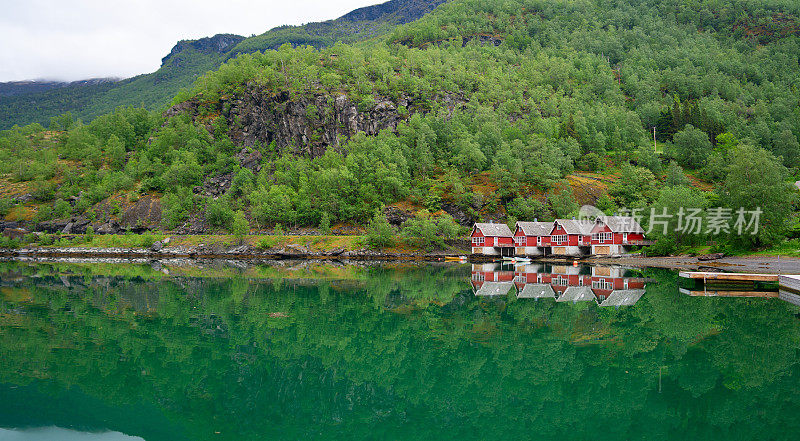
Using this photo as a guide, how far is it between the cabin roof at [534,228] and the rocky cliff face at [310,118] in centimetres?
4983

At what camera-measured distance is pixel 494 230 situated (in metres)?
80.1

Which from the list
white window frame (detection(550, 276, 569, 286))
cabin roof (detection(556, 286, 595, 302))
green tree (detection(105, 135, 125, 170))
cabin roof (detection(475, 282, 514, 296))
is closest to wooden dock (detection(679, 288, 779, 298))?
cabin roof (detection(556, 286, 595, 302))

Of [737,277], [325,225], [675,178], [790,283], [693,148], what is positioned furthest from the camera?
[693,148]

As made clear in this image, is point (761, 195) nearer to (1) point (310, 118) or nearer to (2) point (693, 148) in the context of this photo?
(2) point (693, 148)

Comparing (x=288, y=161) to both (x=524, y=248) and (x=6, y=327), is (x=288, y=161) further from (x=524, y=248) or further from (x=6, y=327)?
(x=6, y=327)

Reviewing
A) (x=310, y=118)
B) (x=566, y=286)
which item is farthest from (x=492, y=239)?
(x=310, y=118)

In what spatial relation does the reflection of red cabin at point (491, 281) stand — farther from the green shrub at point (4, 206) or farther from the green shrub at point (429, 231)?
the green shrub at point (4, 206)

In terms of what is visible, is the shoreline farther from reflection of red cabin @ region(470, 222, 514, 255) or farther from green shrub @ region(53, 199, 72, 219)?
green shrub @ region(53, 199, 72, 219)

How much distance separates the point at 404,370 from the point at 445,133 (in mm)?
98151

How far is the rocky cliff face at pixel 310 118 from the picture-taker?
11681cm

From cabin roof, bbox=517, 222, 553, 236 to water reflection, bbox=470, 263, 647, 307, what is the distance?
2310 centimetres

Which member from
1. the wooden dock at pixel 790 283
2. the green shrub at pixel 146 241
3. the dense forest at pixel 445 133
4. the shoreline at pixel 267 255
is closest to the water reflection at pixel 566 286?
the wooden dock at pixel 790 283

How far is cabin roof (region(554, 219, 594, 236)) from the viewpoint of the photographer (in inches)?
2976

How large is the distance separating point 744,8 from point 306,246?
178245 millimetres
